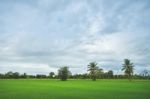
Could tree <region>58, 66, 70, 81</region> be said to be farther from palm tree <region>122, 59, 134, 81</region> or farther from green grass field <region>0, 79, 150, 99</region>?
green grass field <region>0, 79, 150, 99</region>

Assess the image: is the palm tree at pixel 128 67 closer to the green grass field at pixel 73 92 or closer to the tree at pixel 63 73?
the tree at pixel 63 73

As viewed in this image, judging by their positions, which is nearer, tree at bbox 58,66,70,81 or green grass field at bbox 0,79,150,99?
green grass field at bbox 0,79,150,99

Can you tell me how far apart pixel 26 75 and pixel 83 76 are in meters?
44.4

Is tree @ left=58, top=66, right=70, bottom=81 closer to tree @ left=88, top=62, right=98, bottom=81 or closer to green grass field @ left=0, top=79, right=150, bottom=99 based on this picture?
tree @ left=88, top=62, right=98, bottom=81

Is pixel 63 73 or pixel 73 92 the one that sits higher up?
pixel 63 73

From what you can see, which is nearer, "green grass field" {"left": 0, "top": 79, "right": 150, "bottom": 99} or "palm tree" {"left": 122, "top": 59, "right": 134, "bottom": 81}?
"green grass field" {"left": 0, "top": 79, "right": 150, "bottom": 99}

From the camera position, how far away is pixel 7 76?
17088 cm

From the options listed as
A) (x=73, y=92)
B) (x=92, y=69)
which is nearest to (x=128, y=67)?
(x=92, y=69)

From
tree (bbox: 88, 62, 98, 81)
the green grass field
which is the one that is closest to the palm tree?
tree (bbox: 88, 62, 98, 81)

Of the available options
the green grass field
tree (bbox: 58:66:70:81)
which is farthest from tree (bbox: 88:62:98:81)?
the green grass field

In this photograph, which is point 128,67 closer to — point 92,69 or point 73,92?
point 92,69

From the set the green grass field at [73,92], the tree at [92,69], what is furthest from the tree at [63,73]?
the green grass field at [73,92]

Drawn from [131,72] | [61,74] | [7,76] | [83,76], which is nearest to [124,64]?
[131,72]

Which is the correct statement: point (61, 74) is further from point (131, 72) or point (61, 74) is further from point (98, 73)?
point (131, 72)
